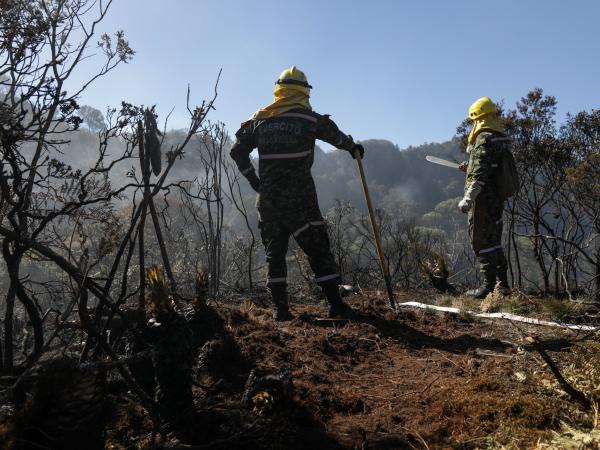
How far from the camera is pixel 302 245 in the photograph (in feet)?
14.9

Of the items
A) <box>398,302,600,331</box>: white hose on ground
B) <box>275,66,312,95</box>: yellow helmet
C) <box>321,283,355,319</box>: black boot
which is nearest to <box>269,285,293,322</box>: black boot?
<box>321,283,355,319</box>: black boot

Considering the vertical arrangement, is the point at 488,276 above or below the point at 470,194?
below

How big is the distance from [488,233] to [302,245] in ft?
7.23

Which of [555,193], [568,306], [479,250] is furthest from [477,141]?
[555,193]

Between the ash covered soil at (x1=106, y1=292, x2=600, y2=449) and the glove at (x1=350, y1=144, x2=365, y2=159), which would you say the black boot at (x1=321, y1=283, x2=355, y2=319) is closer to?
the ash covered soil at (x1=106, y1=292, x2=600, y2=449)

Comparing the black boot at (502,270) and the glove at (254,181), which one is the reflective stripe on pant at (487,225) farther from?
the glove at (254,181)

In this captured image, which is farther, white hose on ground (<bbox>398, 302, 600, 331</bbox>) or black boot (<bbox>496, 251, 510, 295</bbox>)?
black boot (<bbox>496, 251, 510, 295</bbox>)

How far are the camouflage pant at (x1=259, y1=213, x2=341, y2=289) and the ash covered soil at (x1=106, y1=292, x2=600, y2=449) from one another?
53 cm

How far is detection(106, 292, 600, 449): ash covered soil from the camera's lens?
2.12 m

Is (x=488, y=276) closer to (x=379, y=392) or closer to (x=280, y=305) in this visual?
(x=280, y=305)

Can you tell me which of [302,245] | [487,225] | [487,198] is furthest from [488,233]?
[302,245]

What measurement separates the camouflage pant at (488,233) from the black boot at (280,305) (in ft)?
7.55

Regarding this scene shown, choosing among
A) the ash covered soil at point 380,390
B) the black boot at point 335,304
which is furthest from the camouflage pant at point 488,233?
the black boot at point 335,304

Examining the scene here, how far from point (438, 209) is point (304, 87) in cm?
7717
